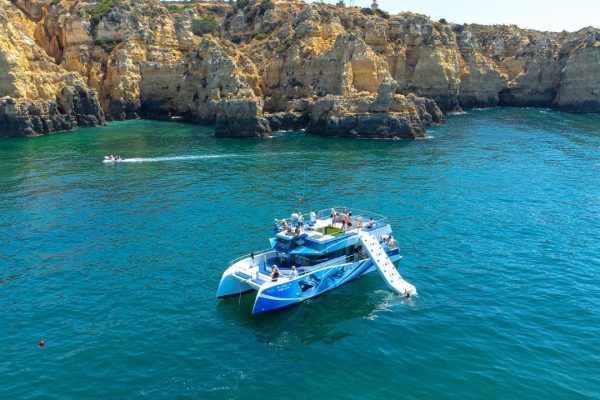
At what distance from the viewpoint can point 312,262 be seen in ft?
103

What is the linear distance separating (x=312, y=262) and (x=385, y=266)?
4215 millimetres

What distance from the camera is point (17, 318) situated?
26672mm

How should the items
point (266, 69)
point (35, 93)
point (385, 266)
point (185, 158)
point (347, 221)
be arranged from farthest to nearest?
1. point (266, 69)
2. point (35, 93)
3. point (185, 158)
4. point (347, 221)
5. point (385, 266)

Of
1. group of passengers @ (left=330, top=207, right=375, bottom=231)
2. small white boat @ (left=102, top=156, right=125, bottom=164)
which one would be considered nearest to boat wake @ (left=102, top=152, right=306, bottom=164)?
small white boat @ (left=102, top=156, right=125, bottom=164)

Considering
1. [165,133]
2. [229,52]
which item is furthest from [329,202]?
[229,52]

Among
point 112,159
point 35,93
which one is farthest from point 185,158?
point 35,93

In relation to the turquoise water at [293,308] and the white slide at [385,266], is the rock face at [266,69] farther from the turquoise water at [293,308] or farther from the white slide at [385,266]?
the white slide at [385,266]

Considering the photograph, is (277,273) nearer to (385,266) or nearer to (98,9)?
(385,266)

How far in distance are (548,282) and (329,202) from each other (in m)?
19.6

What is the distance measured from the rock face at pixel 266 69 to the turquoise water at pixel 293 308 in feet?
74.8

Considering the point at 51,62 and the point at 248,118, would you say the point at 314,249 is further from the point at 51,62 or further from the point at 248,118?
the point at 51,62

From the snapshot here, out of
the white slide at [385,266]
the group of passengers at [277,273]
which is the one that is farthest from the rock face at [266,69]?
the group of passengers at [277,273]

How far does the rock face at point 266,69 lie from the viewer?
8175 centimetres

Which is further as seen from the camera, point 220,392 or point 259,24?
point 259,24
